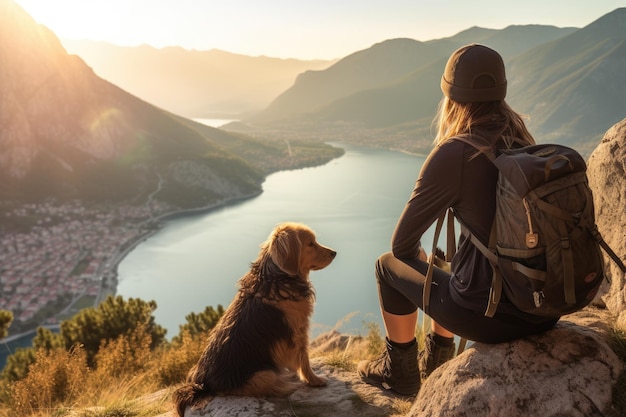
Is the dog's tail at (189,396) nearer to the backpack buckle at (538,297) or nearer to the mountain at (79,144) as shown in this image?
the backpack buckle at (538,297)

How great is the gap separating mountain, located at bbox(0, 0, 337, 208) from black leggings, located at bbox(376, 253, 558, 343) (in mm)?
90168

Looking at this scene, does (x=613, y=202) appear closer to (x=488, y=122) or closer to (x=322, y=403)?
(x=488, y=122)

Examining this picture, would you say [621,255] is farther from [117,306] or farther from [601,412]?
[117,306]

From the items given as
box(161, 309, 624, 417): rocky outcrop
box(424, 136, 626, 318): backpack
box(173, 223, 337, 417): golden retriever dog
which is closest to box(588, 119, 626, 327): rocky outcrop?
box(161, 309, 624, 417): rocky outcrop

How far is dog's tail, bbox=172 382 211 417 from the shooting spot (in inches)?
125

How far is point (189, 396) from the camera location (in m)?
3.19

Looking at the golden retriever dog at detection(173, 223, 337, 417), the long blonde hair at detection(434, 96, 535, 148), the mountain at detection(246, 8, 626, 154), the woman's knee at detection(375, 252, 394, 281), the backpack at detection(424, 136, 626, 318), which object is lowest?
the golden retriever dog at detection(173, 223, 337, 417)

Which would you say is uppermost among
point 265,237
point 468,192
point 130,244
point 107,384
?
point 468,192

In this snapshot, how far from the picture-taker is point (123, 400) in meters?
4.09

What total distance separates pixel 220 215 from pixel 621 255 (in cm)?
8471

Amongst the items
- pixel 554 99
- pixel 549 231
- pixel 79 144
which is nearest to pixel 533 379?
pixel 549 231

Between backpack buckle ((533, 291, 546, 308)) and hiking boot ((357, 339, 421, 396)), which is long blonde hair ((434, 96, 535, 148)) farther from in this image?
hiking boot ((357, 339, 421, 396))

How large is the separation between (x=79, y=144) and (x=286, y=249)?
11096 cm

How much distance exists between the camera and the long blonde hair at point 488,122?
87.3 inches
